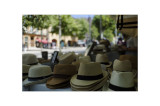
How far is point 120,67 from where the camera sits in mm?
1852

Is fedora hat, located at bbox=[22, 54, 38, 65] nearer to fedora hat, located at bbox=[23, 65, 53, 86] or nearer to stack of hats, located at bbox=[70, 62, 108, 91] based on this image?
fedora hat, located at bbox=[23, 65, 53, 86]

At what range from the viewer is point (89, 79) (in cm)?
157

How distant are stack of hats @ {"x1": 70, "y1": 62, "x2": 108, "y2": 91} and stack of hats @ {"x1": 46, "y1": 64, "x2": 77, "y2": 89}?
146 millimetres

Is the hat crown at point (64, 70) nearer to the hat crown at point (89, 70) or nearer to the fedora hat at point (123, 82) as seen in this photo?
the hat crown at point (89, 70)

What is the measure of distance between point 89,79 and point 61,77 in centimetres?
43

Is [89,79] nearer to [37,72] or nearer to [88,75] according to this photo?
[88,75]

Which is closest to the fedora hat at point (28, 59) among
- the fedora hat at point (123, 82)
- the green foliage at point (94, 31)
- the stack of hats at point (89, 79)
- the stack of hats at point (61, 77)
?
the stack of hats at point (61, 77)

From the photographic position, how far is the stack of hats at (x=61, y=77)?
170cm

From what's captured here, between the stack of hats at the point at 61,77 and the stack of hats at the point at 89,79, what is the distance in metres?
0.15

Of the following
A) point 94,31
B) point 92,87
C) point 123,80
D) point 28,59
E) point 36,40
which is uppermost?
point 94,31

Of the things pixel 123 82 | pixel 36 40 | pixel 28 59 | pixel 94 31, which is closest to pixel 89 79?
pixel 123 82

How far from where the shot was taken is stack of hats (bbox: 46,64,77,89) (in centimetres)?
170
